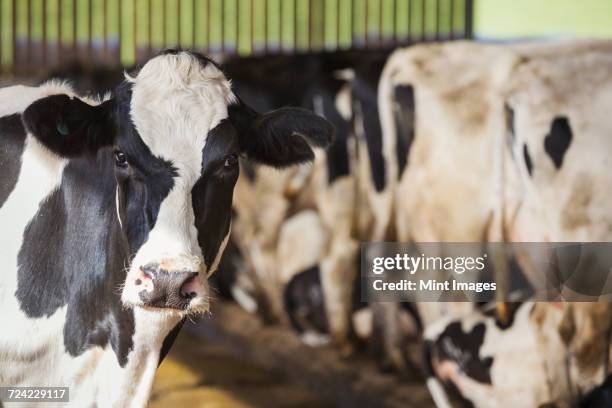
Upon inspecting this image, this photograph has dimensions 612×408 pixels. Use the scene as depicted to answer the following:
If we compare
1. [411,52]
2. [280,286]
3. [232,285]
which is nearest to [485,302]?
[411,52]

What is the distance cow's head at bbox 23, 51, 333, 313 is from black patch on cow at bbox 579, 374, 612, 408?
1418 mm

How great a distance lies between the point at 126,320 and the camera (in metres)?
1.73

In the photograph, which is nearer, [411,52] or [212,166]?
[212,166]

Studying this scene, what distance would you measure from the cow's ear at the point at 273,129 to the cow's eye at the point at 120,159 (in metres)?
0.23

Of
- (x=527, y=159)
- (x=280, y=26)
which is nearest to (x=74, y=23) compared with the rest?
(x=280, y=26)

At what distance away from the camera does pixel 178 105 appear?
163cm

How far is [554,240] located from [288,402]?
1494 mm

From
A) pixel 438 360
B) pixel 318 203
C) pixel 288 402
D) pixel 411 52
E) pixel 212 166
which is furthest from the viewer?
pixel 318 203

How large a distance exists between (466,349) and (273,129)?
53.0 inches

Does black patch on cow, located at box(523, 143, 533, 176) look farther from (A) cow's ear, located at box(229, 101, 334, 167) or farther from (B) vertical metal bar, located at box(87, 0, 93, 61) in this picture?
(B) vertical metal bar, located at box(87, 0, 93, 61)

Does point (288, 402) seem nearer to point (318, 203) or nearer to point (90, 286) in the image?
point (318, 203)

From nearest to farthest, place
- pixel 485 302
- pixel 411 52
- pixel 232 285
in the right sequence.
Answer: pixel 485 302, pixel 411 52, pixel 232 285

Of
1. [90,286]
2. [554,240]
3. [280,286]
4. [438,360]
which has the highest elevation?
[90,286]

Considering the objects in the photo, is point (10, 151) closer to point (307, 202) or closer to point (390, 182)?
point (390, 182)
